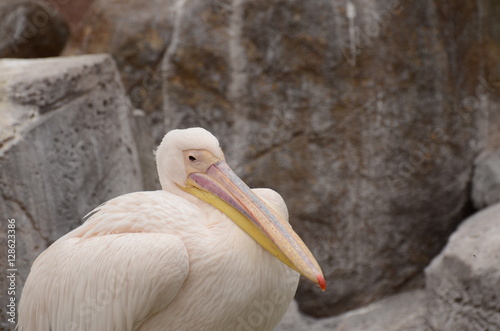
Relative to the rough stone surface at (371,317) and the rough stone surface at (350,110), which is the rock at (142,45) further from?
the rough stone surface at (371,317)

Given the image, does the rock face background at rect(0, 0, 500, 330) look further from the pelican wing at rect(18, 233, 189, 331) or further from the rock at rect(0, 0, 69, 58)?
the pelican wing at rect(18, 233, 189, 331)

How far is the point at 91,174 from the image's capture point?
3.37 metres

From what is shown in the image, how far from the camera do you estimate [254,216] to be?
7.16 ft

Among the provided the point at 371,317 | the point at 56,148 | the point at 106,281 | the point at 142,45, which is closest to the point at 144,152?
the point at 142,45

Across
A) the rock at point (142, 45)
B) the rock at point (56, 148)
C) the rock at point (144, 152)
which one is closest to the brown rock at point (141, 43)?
the rock at point (142, 45)

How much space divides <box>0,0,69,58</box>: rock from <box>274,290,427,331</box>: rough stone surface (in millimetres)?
2920

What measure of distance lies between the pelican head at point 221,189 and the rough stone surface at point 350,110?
88.5 inches

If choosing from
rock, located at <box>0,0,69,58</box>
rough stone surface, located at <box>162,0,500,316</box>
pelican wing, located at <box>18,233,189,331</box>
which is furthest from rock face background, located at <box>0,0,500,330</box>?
pelican wing, located at <box>18,233,189,331</box>

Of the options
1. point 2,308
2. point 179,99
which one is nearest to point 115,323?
point 2,308

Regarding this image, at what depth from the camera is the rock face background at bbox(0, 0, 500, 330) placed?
15.0ft

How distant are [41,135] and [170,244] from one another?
121 centimetres

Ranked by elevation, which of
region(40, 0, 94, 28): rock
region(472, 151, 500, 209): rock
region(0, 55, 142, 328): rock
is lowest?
region(472, 151, 500, 209): rock

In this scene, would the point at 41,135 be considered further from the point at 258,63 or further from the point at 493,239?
the point at 493,239

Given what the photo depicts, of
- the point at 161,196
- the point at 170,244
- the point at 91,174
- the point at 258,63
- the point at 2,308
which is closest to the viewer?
the point at 170,244
